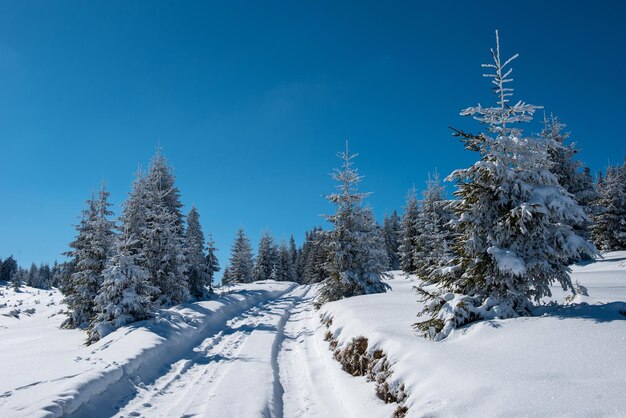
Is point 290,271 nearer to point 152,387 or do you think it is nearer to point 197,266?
point 197,266

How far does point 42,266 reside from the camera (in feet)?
412

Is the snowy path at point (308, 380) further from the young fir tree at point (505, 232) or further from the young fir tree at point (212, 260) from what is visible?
the young fir tree at point (212, 260)

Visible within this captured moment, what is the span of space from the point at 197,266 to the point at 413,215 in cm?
2869

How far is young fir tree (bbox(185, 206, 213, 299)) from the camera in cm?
3250

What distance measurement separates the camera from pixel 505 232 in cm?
860

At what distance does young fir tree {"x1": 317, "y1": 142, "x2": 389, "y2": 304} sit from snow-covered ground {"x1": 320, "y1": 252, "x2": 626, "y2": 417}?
12.2m

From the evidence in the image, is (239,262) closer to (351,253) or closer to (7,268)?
(351,253)

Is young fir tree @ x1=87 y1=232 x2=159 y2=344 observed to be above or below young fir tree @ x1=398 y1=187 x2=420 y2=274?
below

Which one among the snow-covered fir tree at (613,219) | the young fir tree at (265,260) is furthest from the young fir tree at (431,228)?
the young fir tree at (265,260)

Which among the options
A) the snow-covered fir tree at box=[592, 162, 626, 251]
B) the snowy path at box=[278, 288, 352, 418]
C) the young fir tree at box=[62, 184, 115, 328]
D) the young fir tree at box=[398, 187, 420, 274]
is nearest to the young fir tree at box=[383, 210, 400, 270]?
the young fir tree at box=[398, 187, 420, 274]

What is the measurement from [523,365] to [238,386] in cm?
624

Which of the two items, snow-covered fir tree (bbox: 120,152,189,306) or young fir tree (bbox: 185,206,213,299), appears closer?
snow-covered fir tree (bbox: 120,152,189,306)

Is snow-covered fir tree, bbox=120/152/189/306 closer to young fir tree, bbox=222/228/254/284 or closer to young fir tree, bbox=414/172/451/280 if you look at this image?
young fir tree, bbox=414/172/451/280

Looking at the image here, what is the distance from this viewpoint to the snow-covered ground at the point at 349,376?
4840 millimetres
